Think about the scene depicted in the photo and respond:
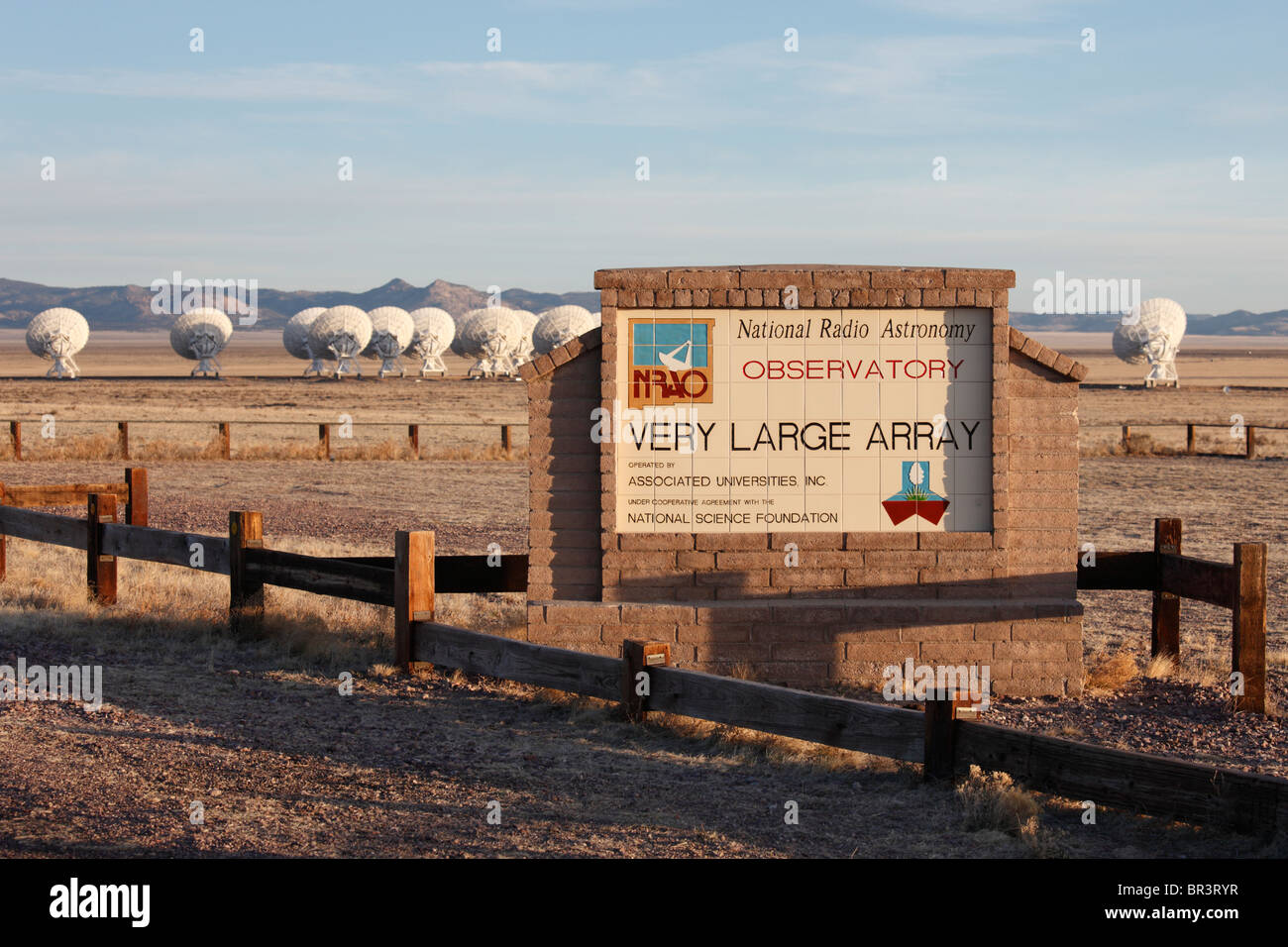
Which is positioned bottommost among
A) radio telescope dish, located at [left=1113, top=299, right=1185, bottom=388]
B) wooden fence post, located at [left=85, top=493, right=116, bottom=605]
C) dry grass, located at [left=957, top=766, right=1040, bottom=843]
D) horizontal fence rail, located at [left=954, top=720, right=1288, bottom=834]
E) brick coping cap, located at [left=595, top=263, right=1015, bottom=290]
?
dry grass, located at [left=957, top=766, right=1040, bottom=843]

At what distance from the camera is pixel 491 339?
317ft

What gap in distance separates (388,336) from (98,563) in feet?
289

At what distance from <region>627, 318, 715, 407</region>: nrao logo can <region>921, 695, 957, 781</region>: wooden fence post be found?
3656 millimetres

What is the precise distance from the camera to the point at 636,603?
9367 millimetres

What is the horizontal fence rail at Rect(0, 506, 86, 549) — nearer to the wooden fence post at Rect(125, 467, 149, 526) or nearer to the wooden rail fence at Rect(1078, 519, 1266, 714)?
the wooden fence post at Rect(125, 467, 149, 526)

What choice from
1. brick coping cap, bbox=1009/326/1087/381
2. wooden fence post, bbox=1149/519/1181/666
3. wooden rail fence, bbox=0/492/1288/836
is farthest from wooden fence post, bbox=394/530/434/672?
wooden fence post, bbox=1149/519/1181/666

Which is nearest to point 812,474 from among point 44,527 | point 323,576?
point 323,576

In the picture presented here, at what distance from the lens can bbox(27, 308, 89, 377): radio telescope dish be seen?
91.1 meters

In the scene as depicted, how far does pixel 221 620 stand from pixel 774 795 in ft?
17.7

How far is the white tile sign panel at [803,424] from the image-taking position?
31.0 feet

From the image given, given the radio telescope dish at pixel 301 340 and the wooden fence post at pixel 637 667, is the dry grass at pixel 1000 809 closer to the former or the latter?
the wooden fence post at pixel 637 667

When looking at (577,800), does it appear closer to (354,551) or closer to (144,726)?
(144,726)

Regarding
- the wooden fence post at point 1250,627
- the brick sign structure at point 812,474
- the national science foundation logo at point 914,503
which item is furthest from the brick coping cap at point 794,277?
the wooden fence post at point 1250,627

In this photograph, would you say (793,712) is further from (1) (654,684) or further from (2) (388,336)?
(2) (388,336)
